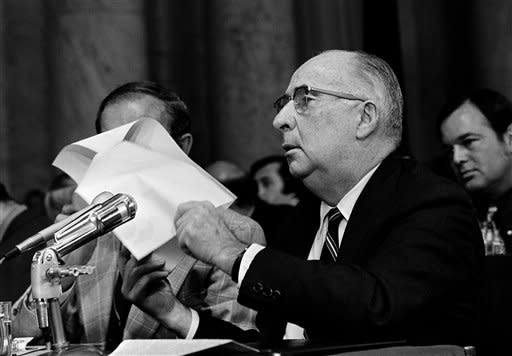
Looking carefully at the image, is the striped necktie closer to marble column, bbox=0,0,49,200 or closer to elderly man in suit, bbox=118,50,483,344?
elderly man in suit, bbox=118,50,483,344

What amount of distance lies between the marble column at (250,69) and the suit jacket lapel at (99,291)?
14.6ft

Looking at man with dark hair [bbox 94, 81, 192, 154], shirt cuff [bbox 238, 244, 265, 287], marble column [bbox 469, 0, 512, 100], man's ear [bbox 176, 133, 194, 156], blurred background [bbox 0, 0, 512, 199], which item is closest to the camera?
shirt cuff [bbox 238, 244, 265, 287]

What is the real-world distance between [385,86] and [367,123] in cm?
14

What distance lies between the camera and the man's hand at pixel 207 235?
2.92 meters

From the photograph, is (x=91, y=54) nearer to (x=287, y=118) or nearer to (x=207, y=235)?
(x=287, y=118)

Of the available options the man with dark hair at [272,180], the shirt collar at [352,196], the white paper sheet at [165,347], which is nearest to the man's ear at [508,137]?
the man with dark hair at [272,180]

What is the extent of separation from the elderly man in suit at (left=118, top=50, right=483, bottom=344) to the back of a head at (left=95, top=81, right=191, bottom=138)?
27.1 inches

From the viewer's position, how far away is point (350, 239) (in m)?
3.13

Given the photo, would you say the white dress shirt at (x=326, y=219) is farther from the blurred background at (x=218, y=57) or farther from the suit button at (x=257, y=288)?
the blurred background at (x=218, y=57)

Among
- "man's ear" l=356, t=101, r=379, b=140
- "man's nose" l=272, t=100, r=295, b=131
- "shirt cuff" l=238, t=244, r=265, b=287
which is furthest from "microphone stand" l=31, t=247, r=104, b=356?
"man's ear" l=356, t=101, r=379, b=140

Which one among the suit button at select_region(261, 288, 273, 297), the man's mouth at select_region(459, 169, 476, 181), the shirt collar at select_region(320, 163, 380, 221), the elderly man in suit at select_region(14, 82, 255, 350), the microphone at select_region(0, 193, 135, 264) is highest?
the microphone at select_region(0, 193, 135, 264)

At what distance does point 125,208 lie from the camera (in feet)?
9.02

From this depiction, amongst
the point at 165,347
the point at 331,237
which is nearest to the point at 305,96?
the point at 331,237

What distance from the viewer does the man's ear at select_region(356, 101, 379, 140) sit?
3.37 meters
